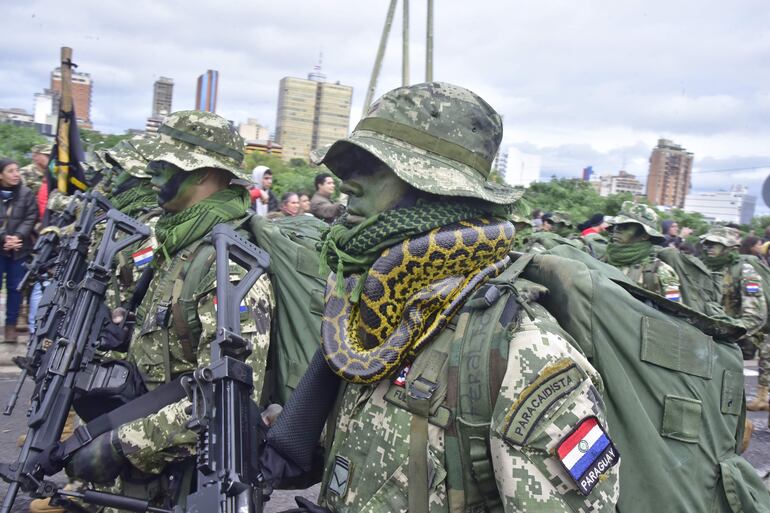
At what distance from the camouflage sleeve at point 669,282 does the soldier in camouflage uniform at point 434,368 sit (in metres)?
4.81

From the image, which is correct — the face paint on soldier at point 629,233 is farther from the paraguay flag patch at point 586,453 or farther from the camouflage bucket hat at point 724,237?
the paraguay flag patch at point 586,453

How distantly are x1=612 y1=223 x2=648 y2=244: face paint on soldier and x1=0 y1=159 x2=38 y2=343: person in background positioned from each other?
248 inches

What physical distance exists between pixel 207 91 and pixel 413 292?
44.8 ft

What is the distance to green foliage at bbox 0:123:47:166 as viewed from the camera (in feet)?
38.1

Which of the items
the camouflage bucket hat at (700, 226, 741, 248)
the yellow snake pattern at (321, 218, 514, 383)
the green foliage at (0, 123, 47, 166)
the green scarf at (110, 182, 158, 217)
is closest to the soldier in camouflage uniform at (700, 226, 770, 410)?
the camouflage bucket hat at (700, 226, 741, 248)

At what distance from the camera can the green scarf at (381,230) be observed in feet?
5.74

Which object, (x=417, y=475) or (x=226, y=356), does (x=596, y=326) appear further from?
Result: (x=226, y=356)

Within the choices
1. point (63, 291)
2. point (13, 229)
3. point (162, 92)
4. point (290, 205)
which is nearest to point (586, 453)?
point (63, 291)

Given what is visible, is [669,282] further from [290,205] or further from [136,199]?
[136,199]

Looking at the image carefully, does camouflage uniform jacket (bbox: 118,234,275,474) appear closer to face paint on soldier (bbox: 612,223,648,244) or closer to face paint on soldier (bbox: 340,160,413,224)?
face paint on soldier (bbox: 340,160,413,224)

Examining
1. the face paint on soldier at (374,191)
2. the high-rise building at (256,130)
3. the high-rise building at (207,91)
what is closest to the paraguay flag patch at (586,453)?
the face paint on soldier at (374,191)

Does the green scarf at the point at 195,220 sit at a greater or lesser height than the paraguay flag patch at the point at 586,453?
greater

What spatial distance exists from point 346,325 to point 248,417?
0.48 meters

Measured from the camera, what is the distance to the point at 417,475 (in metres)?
1.61
